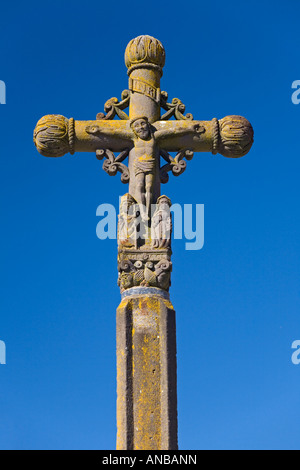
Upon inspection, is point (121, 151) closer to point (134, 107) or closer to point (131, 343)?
point (134, 107)

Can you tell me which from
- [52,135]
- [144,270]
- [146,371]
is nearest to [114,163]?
[52,135]

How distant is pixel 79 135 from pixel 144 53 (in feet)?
4.30

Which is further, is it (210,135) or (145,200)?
(210,135)

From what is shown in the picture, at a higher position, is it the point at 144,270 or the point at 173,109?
the point at 173,109

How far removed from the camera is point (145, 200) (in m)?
14.8

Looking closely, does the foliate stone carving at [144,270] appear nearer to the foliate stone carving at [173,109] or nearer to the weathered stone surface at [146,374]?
the weathered stone surface at [146,374]

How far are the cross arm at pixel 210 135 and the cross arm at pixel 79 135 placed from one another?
458mm

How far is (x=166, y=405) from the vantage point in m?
13.6

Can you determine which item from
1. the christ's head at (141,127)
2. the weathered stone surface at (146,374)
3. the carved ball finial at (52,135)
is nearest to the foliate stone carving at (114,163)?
the christ's head at (141,127)

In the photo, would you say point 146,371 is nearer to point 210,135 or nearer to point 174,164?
point 174,164

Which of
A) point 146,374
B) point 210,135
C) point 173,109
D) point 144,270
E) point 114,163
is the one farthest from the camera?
point 173,109

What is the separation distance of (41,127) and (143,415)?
3924mm

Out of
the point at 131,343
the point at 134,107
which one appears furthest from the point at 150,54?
the point at 131,343
